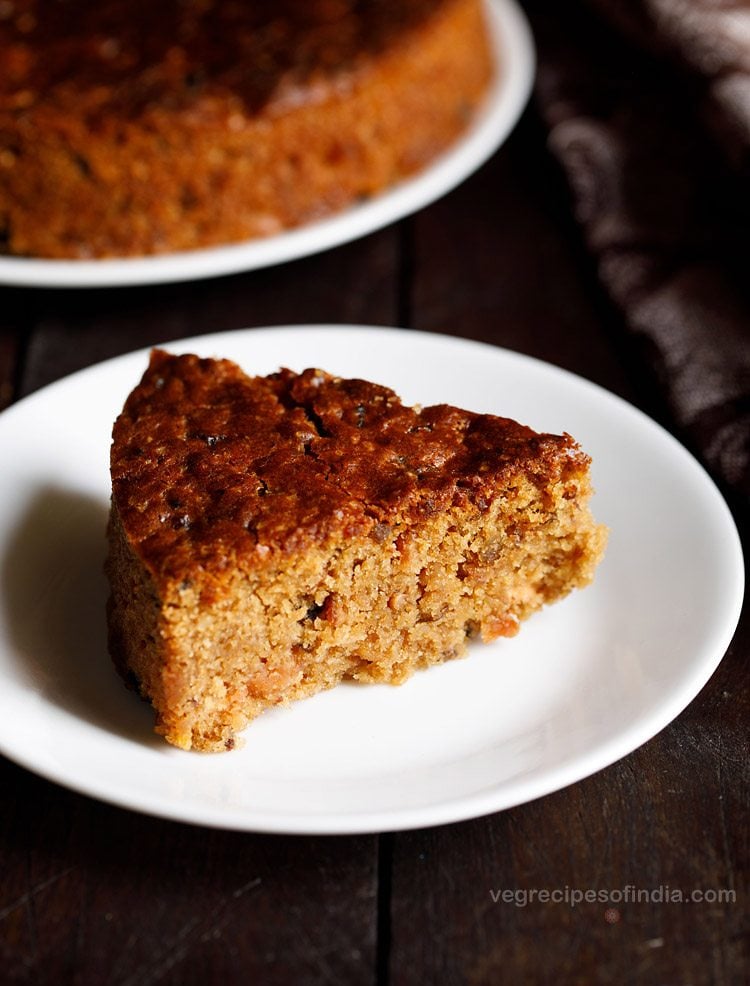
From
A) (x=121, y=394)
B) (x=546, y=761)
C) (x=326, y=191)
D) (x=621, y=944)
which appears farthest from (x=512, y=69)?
(x=621, y=944)

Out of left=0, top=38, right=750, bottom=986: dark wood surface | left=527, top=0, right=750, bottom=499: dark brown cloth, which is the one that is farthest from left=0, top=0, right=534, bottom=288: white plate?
left=0, top=38, right=750, bottom=986: dark wood surface

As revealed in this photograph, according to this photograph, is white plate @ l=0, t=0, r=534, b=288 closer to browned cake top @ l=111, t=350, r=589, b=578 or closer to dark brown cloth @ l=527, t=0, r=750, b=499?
dark brown cloth @ l=527, t=0, r=750, b=499

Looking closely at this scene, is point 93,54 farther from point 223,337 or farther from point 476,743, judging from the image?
point 476,743

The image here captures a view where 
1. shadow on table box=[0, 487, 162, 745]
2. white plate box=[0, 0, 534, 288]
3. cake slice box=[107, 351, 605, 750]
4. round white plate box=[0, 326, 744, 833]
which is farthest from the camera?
white plate box=[0, 0, 534, 288]

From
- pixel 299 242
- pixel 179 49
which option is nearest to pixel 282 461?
pixel 299 242

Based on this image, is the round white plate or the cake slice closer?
the round white plate

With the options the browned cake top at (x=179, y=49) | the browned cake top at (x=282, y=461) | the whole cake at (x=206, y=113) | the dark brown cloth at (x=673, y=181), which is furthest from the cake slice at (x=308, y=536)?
the browned cake top at (x=179, y=49)

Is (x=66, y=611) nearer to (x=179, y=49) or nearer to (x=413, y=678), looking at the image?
(x=413, y=678)
